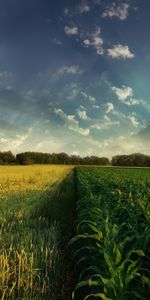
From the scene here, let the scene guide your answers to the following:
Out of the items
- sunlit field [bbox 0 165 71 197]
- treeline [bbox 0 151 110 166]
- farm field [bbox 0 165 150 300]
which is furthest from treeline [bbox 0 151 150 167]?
farm field [bbox 0 165 150 300]

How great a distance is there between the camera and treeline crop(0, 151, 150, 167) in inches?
4085

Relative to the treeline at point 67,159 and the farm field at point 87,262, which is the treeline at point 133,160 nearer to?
the treeline at point 67,159

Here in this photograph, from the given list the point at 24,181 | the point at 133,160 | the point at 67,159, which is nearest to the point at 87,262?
the point at 24,181

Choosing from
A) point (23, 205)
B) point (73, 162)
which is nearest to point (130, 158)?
point (73, 162)

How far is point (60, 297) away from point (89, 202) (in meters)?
3.07

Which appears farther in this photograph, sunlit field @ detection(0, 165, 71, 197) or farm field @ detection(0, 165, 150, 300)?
sunlit field @ detection(0, 165, 71, 197)

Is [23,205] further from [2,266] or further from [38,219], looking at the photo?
[2,266]

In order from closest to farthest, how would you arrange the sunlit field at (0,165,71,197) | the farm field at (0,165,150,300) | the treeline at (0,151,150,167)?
the farm field at (0,165,150,300), the sunlit field at (0,165,71,197), the treeline at (0,151,150,167)

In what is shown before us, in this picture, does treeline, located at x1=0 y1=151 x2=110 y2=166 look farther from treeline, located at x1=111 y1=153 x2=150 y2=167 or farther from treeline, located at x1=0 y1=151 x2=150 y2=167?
treeline, located at x1=111 y1=153 x2=150 y2=167

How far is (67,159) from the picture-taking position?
376 ft

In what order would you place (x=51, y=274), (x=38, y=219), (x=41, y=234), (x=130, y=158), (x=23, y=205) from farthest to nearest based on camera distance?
(x=130, y=158) < (x=23, y=205) < (x=38, y=219) < (x=41, y=234) < (x=51, y=274)

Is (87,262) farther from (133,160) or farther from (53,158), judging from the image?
(53,158)

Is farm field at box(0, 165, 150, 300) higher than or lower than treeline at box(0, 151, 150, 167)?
lower

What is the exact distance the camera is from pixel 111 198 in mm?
9102
